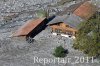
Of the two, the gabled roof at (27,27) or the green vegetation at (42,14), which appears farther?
the green vegetation at (42,14)

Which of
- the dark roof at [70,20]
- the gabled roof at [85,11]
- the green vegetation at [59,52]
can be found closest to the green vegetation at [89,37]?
the green vegetation at [59,52]

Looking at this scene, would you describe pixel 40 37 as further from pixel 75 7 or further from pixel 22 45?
pixel 75 7

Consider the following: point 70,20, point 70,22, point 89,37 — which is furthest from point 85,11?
point 89,37

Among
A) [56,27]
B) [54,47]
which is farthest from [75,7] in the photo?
[54,47]

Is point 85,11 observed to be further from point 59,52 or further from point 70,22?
point 59,52

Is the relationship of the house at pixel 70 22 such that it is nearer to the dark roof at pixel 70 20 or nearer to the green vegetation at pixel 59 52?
the dark roof at pixel 70 20

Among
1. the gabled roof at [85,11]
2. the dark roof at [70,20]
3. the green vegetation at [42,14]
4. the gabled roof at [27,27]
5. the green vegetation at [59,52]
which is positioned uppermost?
the gabled roof at [85,11]

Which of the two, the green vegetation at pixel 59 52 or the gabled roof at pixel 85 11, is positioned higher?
the gabled roof at pixel 85 11

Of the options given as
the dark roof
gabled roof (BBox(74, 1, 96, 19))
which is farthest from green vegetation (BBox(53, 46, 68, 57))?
gabled roof (BBox(74, 1, 96, 19))
